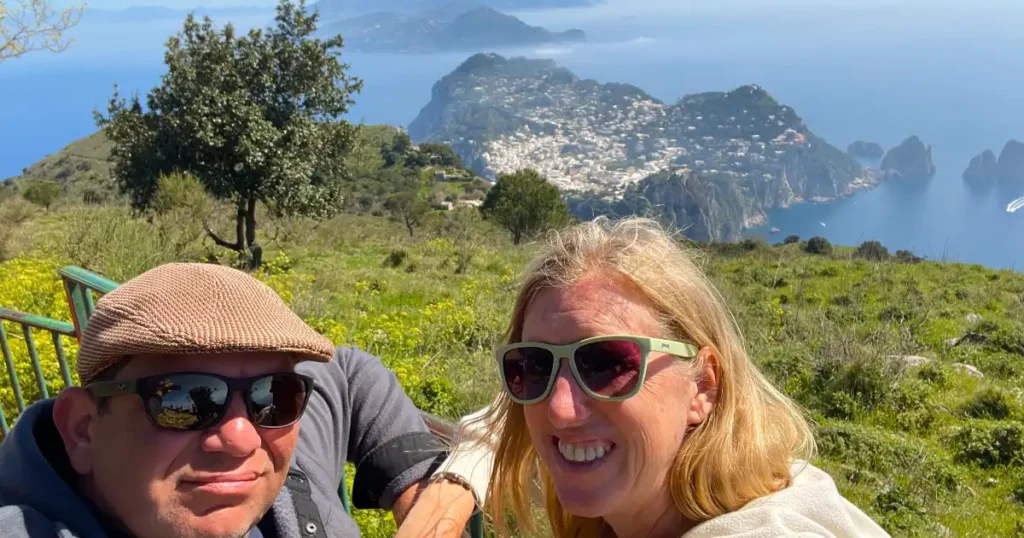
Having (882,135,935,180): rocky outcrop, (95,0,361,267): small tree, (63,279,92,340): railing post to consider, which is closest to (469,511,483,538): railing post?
(63,279,92,340): railing post

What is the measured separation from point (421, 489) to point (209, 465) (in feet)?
2.89

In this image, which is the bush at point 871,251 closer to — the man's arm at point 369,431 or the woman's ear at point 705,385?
the woman's ear at point 705,385

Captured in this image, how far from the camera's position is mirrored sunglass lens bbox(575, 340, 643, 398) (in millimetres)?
1632

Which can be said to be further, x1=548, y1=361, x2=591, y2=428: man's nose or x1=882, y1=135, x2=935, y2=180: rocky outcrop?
x1=882, y1=135, x2=935, y2=180: rocky outcrop

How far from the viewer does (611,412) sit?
64.7 inches

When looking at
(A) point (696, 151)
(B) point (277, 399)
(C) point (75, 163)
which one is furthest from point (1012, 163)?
(B) point (277, 399)

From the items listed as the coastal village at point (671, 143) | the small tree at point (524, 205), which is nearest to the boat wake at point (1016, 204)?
the coastal village at point (671, 143)

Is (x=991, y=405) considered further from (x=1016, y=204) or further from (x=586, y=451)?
(x=1016, y=204)

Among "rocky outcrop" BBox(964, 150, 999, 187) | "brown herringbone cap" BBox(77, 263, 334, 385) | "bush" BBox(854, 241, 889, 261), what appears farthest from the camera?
"rocky outcrop" BBox(964, 150, 999, 187)

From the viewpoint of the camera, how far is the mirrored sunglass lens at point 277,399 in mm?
1345

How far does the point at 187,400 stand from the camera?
1.25 m

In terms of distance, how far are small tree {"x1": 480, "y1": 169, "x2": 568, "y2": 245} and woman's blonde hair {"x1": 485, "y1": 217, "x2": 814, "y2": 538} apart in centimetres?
2534

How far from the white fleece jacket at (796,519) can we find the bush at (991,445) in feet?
15.1

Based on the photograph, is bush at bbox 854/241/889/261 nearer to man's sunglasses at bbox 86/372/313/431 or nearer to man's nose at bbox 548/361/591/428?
man's nose at bbox 548/361/591/428
